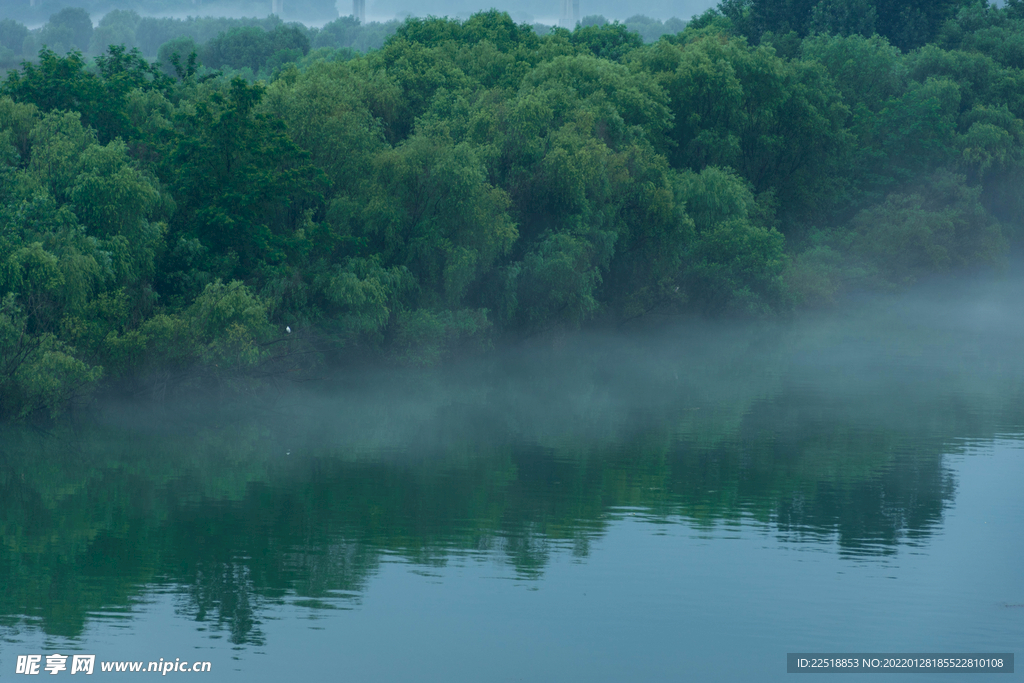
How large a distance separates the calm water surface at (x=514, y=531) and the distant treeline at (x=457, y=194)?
3.19m

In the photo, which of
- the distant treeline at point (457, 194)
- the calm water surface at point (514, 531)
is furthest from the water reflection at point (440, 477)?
the distant treeline at point (457, 194)

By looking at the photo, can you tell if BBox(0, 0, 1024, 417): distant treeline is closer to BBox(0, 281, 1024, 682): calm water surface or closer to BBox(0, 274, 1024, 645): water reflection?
BBox(0, 274, 1024, 645): water reflection

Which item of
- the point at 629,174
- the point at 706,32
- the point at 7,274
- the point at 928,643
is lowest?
the point at 928,643

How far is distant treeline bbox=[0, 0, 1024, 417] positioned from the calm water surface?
10.5 ft

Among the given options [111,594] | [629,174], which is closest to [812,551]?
[111,594]

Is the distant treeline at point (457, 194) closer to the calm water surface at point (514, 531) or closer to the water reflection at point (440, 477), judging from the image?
the water reflection at point (440, 477)

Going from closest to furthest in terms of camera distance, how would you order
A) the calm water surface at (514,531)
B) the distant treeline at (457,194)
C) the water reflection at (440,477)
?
the calm water surface at (514,531) < the water reflection at (440,477) < the distant treeline at (457,194)

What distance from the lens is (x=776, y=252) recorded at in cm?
6469

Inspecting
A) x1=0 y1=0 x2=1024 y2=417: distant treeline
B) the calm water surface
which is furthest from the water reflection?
x1=0 y1=0 x2=1024 y2=417: distant treeline

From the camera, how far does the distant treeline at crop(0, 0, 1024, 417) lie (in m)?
39.7

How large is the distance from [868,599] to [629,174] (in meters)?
38.5

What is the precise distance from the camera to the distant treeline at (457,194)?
39656 millimetres

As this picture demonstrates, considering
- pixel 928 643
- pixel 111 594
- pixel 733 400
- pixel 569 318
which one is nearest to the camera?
pixel 928 643

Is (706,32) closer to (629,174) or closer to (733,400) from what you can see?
(629,174)
